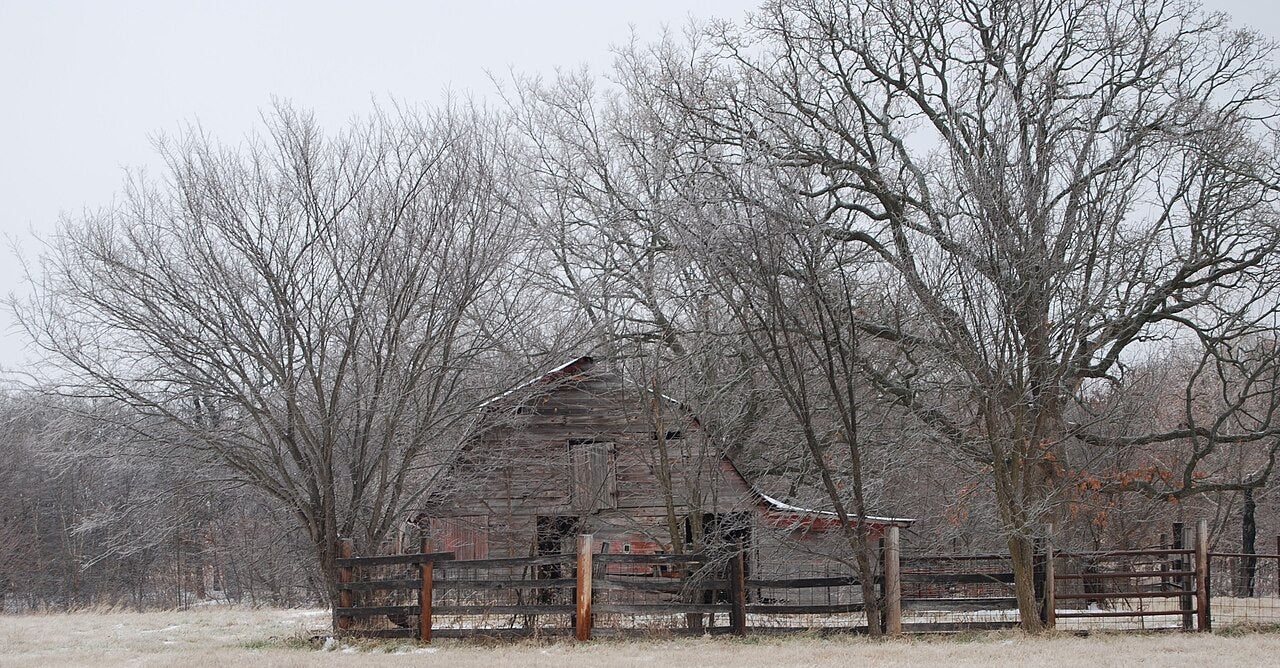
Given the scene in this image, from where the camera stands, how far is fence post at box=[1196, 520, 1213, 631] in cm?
1478

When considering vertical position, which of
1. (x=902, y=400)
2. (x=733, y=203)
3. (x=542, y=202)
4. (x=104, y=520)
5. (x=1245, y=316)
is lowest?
(x=104, y=520)

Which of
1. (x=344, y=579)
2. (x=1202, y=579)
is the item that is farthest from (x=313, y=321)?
(x=1202, y=579)

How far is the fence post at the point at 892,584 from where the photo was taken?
14.4 meters

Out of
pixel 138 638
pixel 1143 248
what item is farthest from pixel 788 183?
pixel 138 638

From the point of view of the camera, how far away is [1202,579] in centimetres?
1478

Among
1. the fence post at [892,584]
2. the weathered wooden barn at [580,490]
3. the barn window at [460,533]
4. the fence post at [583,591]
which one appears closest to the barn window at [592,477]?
the weathered wooden barn at [580,490]

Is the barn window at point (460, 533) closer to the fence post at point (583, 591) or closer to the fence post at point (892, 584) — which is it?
the fence post at point (583, 591)

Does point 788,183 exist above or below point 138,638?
above

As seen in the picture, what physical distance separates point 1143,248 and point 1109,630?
553cm

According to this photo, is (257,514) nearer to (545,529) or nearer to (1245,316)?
(545,529)

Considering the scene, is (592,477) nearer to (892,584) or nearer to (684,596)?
(684,596)

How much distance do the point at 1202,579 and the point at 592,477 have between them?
37.0 ft

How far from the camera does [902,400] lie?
55.3 ft

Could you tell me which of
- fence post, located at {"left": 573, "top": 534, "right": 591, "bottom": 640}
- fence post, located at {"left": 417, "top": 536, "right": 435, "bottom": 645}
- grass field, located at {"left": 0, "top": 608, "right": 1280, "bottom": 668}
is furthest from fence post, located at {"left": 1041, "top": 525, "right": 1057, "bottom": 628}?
fence post, located at {"left": 417, "top": 536, "right": 435, "bottom": 645}
